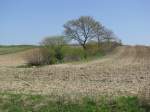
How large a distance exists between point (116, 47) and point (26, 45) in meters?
28.8

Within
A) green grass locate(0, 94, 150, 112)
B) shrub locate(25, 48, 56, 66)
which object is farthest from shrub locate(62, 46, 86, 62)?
green grass locate(0, 94, 150, 112)

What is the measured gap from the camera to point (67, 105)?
13375 millimetres

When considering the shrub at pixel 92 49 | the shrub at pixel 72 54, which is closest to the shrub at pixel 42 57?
the shrub at pixel 72 54

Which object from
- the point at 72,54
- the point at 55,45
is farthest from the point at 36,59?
the point at 72,54

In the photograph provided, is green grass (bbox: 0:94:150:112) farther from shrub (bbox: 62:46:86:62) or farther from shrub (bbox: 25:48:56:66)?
shrub (bbox: 62:46:86:62)

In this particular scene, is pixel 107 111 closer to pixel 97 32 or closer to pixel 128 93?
pixel 128 93

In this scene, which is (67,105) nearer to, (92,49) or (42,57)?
A: (42,57)

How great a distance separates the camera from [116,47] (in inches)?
2955

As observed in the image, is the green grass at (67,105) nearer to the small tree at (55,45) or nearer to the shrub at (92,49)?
the small tree at (55,45)

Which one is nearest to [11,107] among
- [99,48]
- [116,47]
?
[99,48]

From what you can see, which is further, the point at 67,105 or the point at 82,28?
the point at 82,28

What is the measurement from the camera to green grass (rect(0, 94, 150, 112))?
1291 centimetres

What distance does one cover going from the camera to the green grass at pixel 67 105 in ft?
42.4

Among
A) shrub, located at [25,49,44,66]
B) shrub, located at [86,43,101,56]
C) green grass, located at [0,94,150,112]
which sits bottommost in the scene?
green grass, located at [0,94,150,112]
